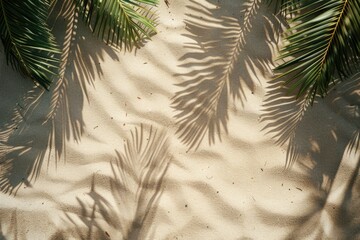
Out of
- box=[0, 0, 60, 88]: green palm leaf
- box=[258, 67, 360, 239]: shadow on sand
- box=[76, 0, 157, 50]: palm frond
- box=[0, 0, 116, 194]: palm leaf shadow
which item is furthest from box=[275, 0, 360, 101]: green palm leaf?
box=[0, 0, 60, 88]: green palm leaf

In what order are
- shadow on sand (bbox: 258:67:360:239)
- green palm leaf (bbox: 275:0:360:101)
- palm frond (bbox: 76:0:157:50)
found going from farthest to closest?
shadow on sand (bbox: 258:67:360:239) → palm frond (bbox: 76:0:157:50) → green palm leaf (bbox: 275:0:360:101)

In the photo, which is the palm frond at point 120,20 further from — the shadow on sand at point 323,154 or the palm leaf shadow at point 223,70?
the shadow on sand at point 323,154

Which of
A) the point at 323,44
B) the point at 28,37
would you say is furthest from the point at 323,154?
the point at 28,37

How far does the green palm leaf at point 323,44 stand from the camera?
2.26 m

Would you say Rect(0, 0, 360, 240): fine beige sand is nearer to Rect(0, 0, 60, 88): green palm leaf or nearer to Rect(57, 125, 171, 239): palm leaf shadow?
Rect(57, 125, 171, 239): palm leaf shadow

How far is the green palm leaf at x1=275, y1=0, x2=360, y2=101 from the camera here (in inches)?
88.9

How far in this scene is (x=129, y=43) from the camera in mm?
2617

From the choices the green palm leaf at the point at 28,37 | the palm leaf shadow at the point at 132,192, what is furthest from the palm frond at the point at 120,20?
the palm leaf shadow at the point at 132,192

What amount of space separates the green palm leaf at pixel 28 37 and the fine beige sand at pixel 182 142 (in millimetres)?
175

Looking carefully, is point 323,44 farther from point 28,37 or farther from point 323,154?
point 28,37

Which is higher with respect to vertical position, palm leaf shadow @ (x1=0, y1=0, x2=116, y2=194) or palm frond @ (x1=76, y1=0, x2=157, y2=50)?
palm frond @ (x1=76, y1=0, x2=157, y2=50)

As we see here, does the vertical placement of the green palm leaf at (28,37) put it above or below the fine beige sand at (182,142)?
above

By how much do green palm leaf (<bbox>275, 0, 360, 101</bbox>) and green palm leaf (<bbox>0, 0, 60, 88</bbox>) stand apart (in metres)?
1.59

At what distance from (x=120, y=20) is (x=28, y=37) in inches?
24.0
